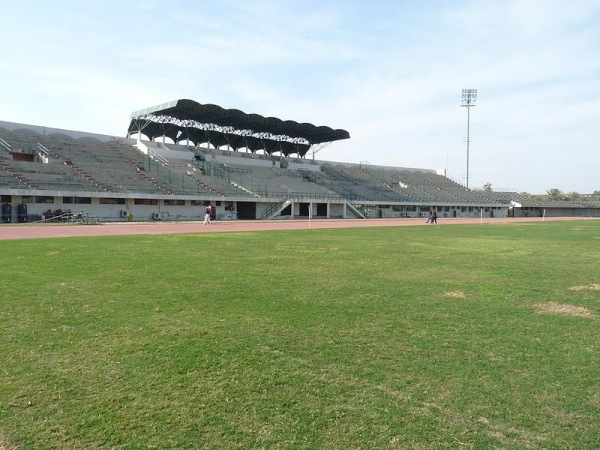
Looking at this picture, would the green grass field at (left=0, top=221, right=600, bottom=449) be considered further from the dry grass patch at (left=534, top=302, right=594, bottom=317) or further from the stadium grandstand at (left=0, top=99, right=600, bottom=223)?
the stadium grandstand at (left=0, top=99, right=600, bottom=223)

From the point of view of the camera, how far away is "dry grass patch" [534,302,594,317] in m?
7.74

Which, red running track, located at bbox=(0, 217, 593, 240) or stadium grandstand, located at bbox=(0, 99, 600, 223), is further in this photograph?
stadium grandstand, located at bbox=(0, 99, 600, 223)

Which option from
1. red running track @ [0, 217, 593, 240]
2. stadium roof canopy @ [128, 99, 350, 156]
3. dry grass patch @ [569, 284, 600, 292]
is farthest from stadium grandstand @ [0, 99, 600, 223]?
dry grass patch @ [569, 284, 600, 292]

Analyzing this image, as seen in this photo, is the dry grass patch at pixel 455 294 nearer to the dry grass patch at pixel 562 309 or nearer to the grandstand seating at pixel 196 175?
the dry grass patch at pixel 562 309

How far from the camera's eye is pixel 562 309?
317 inches

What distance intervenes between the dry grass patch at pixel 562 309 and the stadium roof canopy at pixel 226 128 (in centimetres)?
5676

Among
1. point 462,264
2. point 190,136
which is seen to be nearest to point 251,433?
Result: point 462,264

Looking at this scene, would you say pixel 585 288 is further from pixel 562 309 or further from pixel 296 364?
pixel 296 364

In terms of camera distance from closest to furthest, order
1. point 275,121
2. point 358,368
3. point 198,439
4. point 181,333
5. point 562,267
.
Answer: point 198,439 → point 358,368 → point 181,333 → point 562,267 → point 275,121

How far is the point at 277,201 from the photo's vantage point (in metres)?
63.2

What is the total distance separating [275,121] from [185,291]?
64536mm

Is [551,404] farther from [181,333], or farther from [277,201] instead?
[277,201]

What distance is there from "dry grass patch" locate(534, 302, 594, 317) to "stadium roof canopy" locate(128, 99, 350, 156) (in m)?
56.8

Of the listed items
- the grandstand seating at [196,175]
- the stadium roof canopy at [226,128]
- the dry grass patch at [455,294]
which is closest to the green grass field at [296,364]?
the dry grass patch at [455,294]
